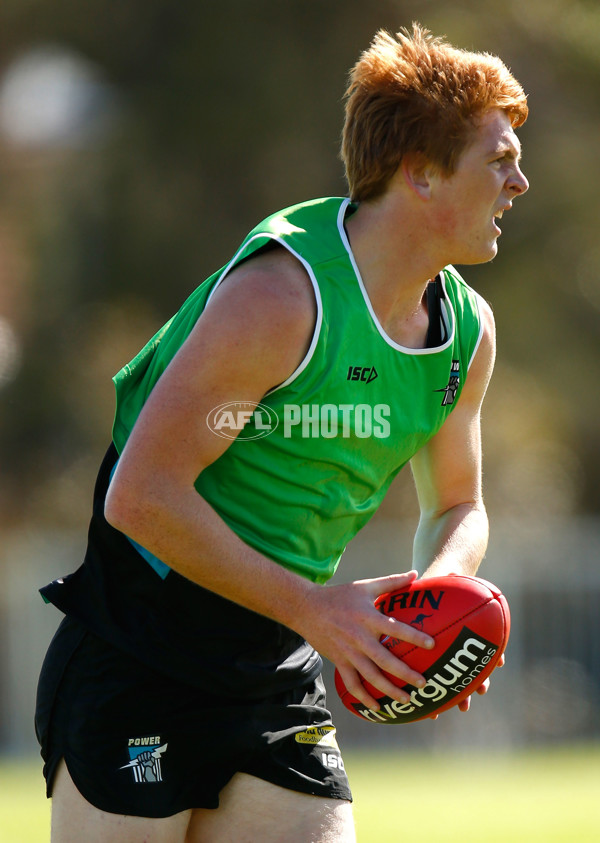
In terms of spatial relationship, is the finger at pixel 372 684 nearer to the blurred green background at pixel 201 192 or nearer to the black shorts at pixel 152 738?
the black shorts at pixel 152 738

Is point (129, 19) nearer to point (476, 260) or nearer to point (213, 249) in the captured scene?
point (213, 249)

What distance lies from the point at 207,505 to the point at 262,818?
2.55 ft

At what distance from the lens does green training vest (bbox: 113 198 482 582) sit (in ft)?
9.27

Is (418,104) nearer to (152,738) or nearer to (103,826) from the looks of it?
(152,738)

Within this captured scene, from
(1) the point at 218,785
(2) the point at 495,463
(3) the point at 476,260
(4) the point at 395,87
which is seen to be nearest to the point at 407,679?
(1) the point at 218,785

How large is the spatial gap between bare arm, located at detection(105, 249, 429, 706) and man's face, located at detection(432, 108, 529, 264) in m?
0.49

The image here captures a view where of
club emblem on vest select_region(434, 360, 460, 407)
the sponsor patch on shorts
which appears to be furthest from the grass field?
club emblem on vest select_region(434, 360, 460, 407)

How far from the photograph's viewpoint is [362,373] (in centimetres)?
292

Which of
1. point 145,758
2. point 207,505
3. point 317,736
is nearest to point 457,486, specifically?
point 317,736

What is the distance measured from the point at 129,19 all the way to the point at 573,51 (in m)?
5.88

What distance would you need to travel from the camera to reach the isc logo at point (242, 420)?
266 cm

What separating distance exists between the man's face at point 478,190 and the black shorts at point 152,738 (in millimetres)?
1199

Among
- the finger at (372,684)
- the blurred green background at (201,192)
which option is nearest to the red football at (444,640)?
the finger at (372,684)

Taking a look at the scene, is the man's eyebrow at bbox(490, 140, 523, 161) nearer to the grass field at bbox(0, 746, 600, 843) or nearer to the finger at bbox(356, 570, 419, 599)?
the finger at bbox(356, 570, 419, 599)
